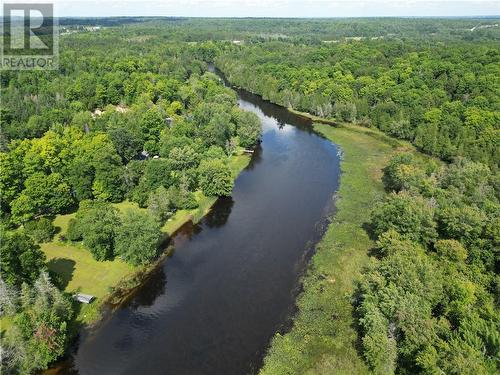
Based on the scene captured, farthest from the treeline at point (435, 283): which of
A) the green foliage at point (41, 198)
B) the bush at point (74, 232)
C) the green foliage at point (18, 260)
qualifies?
the green foliage at point (41, 198)

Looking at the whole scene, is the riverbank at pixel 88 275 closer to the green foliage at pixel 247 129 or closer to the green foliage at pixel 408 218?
the green foliage at pixel 408 218

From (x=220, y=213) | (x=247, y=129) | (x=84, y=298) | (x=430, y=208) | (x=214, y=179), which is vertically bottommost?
(x=84, y=298)

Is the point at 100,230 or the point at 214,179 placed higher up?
the point at 214,179

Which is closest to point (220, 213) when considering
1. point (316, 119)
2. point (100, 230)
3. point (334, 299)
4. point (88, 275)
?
point (100, 230)

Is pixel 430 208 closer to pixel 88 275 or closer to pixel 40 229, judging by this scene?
pixel 88 275

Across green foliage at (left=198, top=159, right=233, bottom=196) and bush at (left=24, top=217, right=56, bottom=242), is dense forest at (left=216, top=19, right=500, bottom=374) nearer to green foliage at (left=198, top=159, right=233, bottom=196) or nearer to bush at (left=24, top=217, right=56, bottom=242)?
green foliage at (left=198, top=159, right=233, bottom=196)

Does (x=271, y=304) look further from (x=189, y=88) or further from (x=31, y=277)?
(x=189, y=88)

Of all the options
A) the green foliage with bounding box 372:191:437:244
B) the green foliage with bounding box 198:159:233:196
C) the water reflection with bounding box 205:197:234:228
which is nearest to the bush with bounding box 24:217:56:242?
the water reflection with bounding box 205:197:234:228
